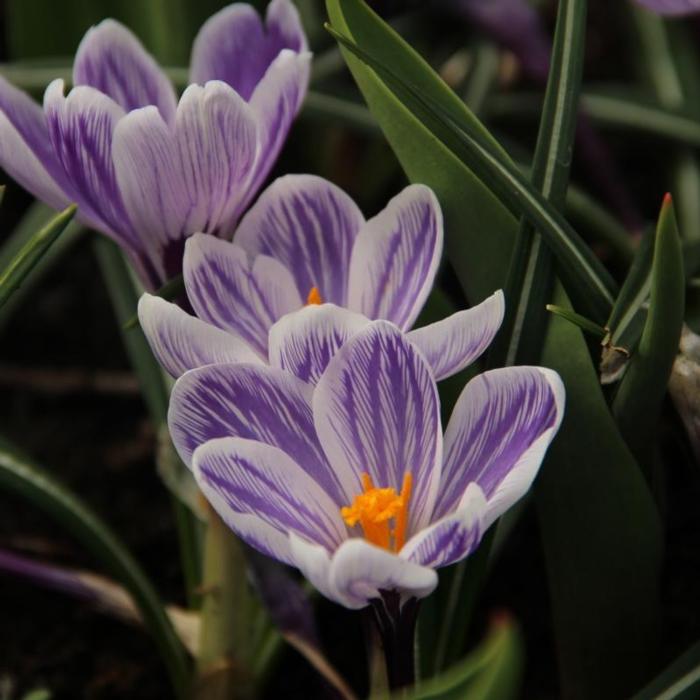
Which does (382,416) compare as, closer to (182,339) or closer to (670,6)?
(182,339)

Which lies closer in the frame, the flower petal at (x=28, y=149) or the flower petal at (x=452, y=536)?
the flower petal at (x=452, y=536)

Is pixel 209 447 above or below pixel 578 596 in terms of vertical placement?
above

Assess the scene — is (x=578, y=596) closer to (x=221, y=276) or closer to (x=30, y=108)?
(x=221, y=276)

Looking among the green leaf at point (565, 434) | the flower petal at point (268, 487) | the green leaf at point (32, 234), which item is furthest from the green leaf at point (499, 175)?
the green leaf at point (32, 234)

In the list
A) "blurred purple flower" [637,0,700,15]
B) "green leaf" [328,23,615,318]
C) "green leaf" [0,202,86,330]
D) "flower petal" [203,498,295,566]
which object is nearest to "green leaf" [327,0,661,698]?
"green leaf" [328,23,615,318]

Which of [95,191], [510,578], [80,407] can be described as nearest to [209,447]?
[95,191]

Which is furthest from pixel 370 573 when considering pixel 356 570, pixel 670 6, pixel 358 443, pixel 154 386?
pixel 670 6

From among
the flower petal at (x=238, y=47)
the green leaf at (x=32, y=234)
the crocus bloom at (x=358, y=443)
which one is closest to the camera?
the crocus bloom at (x=358, y=443)

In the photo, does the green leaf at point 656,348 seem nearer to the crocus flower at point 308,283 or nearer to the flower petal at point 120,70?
the crocus flower at point 308,283

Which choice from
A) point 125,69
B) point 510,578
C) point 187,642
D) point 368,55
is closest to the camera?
point 368,55
